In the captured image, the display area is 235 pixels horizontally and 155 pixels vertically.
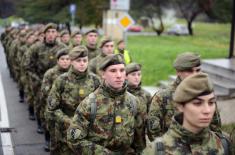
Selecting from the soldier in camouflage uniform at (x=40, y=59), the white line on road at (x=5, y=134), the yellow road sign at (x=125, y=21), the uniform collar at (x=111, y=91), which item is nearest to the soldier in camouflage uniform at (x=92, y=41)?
the soldier in camouflage uniform at (x=40, y=59)

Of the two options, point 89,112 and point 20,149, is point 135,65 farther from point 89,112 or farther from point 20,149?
point 20,149

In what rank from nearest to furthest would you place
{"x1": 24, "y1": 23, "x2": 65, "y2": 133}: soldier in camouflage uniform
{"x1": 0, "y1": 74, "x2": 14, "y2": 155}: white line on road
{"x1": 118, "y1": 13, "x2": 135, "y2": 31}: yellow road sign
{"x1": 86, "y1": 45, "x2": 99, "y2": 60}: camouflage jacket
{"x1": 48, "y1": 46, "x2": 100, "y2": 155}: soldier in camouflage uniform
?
{"x1": 48, "y1": 46, "x2": 100, "y2": 155}: soldier in camouflage uniform
{"x1": 0, "y1": 74, "x2": 14, "y2": 155}: white line on road
{"x1": 24, "y1": 23, "x2": 65, "y2": 133}: soldier in camouflage uniform
{"x1": 86, "y1": 45, "x2": 99, "y2": 60}: camouflage jacket
{"x1": 118, "y1": 13, "x2": 135, "y2": 31}: yellow road sign

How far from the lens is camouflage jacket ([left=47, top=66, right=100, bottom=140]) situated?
5762 mm

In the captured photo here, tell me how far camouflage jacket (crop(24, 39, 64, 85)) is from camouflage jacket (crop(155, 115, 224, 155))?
21.5 feet

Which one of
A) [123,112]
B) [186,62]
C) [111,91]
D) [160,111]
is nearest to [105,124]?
[123,112]

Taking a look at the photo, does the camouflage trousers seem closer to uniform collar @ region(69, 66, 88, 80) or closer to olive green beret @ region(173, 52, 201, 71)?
uniform collar @ region(69, 66, 88, 80)

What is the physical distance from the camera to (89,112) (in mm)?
4188

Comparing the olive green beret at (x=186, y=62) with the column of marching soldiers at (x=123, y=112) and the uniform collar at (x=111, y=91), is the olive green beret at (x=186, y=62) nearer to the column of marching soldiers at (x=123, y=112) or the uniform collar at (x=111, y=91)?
the column of marching soldiers at (x=123, y=112)

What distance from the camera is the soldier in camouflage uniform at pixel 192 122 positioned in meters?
2.75

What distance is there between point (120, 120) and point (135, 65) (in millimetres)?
1528

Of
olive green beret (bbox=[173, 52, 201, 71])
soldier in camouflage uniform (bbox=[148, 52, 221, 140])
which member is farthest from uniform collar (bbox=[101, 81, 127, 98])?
olive green beret (bbox=[173, 52, 201, 71])

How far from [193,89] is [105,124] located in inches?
62.1

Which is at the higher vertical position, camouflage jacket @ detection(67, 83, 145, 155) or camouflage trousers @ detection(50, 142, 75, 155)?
camouflage jacket @ detection(67, 83, 145, 155)

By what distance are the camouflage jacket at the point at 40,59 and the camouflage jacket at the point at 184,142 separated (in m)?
6.55
